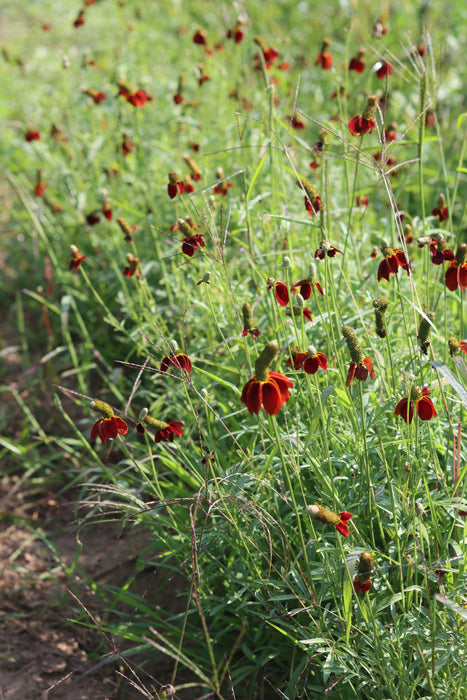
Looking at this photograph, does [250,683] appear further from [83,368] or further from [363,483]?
[83,368]

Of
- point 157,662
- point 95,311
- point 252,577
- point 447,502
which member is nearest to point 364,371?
point 447,502

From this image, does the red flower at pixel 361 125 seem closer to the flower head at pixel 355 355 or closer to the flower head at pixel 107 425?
the flower head at pixel 355 355

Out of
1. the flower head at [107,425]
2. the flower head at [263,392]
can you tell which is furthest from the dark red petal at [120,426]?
the flower head at [263,392]

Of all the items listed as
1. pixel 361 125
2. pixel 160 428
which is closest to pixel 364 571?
pixel 160 428

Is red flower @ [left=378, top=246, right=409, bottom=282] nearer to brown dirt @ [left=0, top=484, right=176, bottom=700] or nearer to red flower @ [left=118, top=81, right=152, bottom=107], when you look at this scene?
brown dirt @ [left=0, top=484, right=176, bottom=700]

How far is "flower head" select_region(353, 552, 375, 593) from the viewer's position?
3.61ft

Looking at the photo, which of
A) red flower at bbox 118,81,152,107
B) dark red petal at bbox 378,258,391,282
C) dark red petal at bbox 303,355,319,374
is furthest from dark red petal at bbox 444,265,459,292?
red flower at bbox 118,81,152,107

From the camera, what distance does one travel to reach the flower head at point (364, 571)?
3.61 feet

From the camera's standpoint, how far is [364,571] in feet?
3.69

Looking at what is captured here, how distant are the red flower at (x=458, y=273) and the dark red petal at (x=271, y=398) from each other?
51cm

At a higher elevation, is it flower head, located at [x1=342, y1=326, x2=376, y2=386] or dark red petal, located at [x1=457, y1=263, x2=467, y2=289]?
dark red petal, located at [x1=457, y1=263, x2=467, y2=289]

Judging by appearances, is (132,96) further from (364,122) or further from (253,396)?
(253,396)

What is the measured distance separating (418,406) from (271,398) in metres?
0.37

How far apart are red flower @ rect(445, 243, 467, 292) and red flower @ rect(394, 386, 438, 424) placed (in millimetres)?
249
